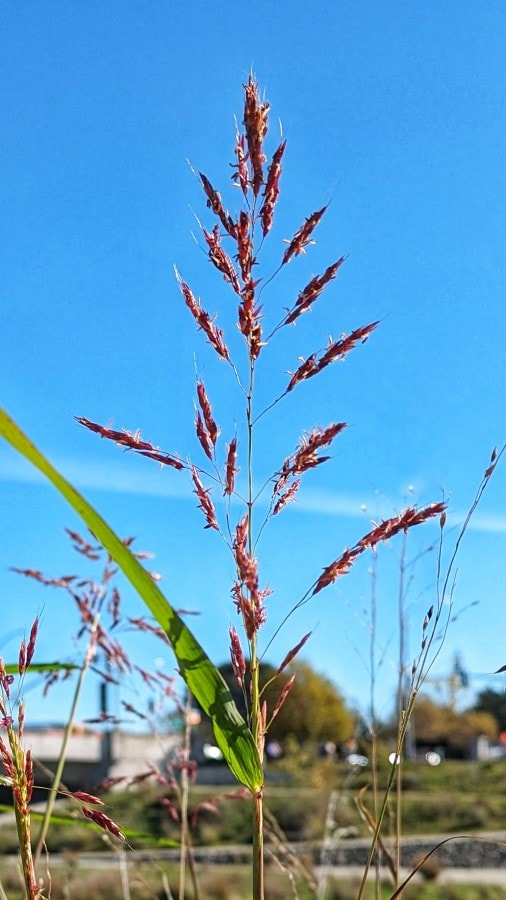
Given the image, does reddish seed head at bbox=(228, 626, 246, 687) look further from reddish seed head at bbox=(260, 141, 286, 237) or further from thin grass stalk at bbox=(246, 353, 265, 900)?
reddish seed head at bbox=(260, 141, 286, 237)

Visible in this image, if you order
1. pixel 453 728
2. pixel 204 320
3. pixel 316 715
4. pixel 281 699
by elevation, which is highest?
pixel 316 715

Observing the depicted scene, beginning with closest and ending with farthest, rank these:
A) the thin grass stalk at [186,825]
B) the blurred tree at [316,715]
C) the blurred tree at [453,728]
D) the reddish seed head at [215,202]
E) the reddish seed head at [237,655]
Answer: the reddish seed head at [237,655] → the reddish seed head at [215,202] → the thin grass stalk at [186,825] → the blurred tree at [316,715] → the blurred tree at [453,728]

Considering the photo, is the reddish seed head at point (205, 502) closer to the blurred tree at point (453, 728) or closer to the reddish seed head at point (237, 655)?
the reddish seed head at point (237, 655)

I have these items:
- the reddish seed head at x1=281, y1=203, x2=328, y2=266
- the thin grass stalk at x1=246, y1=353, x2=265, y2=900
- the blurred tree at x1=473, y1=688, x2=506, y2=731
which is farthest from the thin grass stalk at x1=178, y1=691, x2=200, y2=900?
the blurred tree at x1=473, y1=688, x2=506, y2=731

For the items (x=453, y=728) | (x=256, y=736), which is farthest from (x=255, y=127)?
(x=453, y=728)

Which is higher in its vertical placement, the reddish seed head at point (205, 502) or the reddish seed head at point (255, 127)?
the reddish seed head at point (255, 127)

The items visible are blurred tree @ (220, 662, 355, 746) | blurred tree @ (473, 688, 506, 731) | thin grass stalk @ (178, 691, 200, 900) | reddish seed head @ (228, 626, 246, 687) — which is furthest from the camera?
blurred tree @ (473, 688, 506, 731)

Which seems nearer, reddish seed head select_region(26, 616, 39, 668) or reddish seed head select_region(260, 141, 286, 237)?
reddish seed head select_region(26, 616, 39, 668)

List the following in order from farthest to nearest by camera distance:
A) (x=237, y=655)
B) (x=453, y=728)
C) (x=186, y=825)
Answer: (x=453, y=728) → (x=186, y=825) → (x=237, y=655)

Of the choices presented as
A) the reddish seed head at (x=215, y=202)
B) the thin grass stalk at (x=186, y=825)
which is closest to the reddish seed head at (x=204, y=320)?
the reddish seed head at (x=215, y=202)

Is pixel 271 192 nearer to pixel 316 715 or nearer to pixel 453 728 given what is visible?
pixel 316 715
